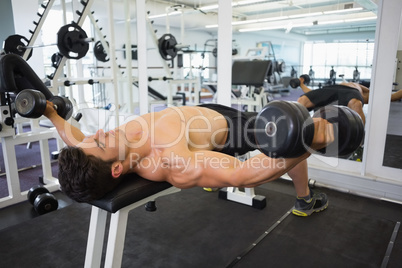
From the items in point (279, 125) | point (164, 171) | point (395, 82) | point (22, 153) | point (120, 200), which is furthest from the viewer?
point (22, 153)

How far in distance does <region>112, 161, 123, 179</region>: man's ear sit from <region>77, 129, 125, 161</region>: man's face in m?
0.02

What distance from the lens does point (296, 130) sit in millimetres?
786

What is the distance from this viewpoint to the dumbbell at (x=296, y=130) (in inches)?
31.4

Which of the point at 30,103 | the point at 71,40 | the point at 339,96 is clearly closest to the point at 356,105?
the point at 339,96

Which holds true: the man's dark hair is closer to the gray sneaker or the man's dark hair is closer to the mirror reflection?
the gray sneaker

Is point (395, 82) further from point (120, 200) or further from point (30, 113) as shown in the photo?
point (30, 113)

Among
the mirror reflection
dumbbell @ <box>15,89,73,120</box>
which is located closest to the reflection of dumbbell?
dumbbell @ <box>15,89,73,120</box>

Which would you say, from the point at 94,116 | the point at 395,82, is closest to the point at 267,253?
the point at 395,82

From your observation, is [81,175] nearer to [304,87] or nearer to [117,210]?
[117,210]

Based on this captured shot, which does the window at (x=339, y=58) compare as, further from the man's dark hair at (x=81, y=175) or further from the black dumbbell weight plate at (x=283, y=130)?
A: the man's dark hair at (x=81, y=175)

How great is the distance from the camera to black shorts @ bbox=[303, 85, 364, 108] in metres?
2.55

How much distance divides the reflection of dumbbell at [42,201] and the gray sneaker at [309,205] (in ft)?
6.11

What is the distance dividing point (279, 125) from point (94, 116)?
3.79 meters

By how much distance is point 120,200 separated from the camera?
1.22 meters
